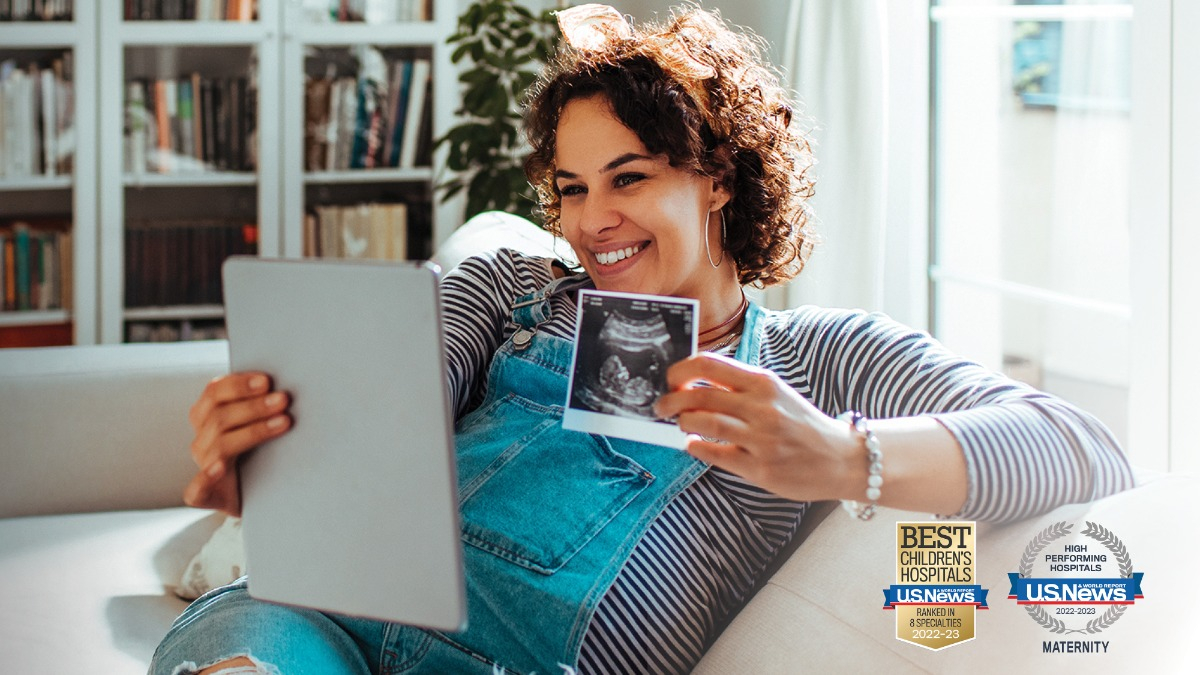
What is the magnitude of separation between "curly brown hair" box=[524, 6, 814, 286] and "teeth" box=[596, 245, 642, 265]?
4.1 inches

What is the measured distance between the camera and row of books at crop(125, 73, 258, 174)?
3.18m

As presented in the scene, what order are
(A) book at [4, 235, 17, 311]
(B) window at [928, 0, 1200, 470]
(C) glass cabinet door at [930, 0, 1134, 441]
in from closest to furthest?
(B) window at [928, 0, 1200, 470] → (C) glass cabinet door at [930, 0, 1134, 441] → (A) book at [4, 235, 17, 311]

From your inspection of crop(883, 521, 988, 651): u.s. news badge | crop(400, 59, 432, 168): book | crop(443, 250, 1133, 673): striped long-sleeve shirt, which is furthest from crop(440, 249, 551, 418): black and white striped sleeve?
crop(400, 59, 432, 168): book

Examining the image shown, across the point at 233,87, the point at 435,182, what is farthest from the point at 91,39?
the point at 435,182

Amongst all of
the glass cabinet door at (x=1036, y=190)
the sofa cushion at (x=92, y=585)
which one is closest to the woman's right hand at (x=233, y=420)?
the sofa cushion at (x=92, y=585)

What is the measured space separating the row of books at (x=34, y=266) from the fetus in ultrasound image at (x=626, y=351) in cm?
262

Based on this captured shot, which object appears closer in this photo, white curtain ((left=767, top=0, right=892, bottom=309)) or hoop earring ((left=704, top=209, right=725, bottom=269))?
hoop earring ((left=704, top=209, right=725, bottom=269))

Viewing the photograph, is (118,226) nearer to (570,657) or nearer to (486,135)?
(486,135)

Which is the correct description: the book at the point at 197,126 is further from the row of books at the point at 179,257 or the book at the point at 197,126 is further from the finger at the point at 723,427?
the finger at the point at 723,427

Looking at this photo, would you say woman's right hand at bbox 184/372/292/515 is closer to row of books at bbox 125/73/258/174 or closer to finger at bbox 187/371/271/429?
finger at bbox 187/371/271/429

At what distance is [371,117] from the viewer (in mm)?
3387

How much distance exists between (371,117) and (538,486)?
2.43m

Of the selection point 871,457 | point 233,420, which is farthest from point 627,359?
point 233,420

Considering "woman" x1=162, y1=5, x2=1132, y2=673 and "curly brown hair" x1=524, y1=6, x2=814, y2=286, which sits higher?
"curly brown hair" x1=524, y1=6, x2=814, y2=286
